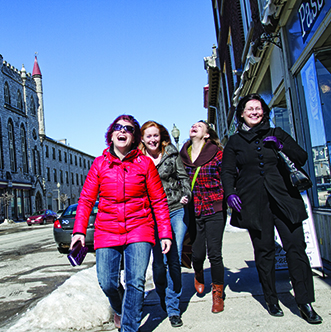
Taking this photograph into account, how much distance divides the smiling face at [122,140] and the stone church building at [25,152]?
35.9 meters

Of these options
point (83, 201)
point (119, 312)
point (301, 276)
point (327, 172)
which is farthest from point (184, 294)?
point (327, 172)

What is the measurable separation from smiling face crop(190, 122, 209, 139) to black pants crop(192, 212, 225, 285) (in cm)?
99

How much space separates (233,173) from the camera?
353 centimetres

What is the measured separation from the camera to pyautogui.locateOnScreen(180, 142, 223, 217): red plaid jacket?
3.91 metres

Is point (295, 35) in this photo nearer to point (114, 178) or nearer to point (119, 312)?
point (114, 178)

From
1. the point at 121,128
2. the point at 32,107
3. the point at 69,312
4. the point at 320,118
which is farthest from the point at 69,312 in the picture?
the point at 32,107

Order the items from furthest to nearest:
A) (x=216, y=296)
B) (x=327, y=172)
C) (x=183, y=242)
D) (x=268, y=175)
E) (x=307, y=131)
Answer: (x=307, y=131)
(x=327, y=172)
(x=183, y=242)
(x=216, y=296)
(x=268, y=175)

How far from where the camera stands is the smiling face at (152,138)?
3.88m

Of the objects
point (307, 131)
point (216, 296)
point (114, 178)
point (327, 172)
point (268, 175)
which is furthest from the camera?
point (307, 131)

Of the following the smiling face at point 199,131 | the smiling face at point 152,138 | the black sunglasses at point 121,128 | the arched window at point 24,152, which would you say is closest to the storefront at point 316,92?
the smiling face at point 199,131

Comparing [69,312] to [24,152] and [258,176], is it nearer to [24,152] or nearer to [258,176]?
[258,176]

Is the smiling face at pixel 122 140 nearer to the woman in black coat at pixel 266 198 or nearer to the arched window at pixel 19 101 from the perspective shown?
the woman in black coat at pixel 266 198

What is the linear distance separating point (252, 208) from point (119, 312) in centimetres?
155

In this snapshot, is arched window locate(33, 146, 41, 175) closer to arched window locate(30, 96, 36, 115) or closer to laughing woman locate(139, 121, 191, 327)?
arched window locate(30, 96, 36, 115)
